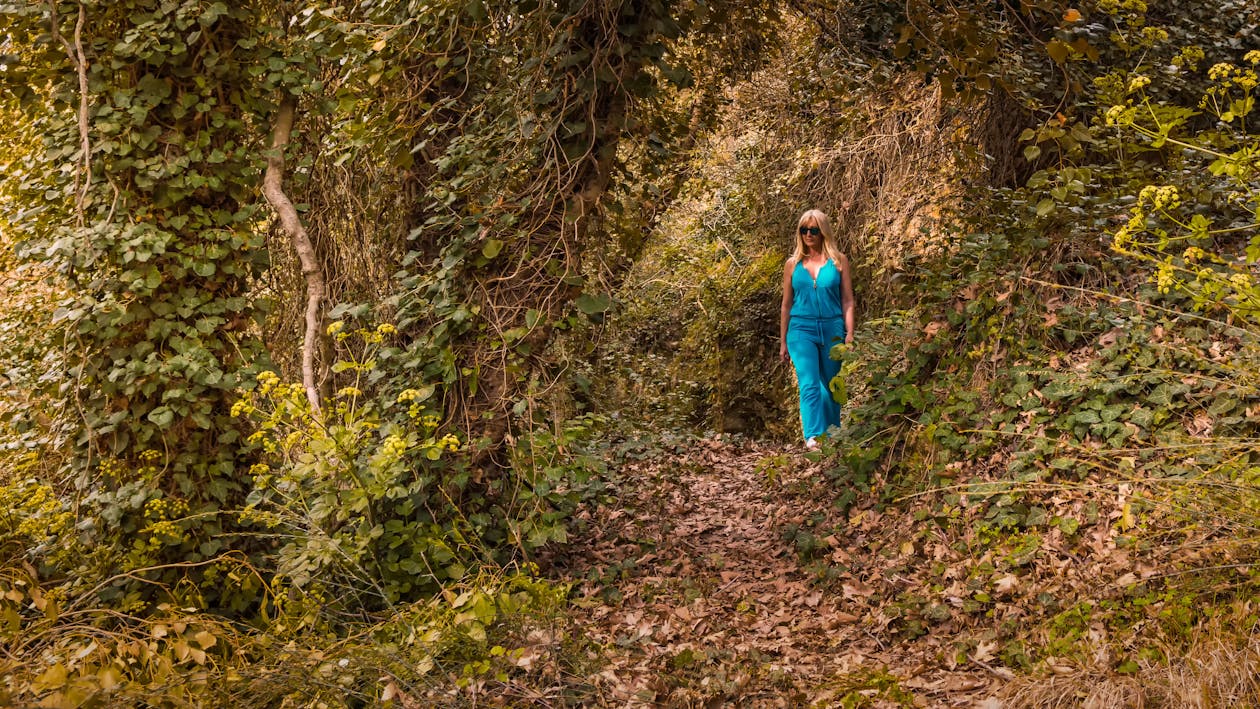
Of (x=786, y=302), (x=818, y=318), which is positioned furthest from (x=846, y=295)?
(x=786, y=302)

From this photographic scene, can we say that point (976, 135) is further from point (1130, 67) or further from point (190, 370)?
point (190, 370)

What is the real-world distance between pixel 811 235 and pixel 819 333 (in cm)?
75

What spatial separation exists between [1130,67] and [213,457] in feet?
19.0

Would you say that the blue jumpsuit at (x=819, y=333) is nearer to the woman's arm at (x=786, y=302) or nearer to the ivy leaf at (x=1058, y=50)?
the woman's arm at (x=786, y=302)

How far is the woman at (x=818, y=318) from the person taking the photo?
6449 millimetres

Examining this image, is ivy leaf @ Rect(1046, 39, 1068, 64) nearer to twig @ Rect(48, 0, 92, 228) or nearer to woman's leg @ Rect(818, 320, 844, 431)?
woman's leg @ Rect(818, 320, 844, 431)

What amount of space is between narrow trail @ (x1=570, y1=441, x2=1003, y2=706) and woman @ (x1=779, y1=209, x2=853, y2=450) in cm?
48

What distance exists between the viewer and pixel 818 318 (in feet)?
21.4

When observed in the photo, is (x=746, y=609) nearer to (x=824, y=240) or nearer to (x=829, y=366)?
(x=829, y=366)

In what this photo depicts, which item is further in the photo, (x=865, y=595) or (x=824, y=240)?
(x=824, y=240)

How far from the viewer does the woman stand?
6.45 meters

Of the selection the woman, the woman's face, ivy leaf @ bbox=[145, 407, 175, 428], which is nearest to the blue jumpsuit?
the woman

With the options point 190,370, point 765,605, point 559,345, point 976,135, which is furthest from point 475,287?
point 976,135

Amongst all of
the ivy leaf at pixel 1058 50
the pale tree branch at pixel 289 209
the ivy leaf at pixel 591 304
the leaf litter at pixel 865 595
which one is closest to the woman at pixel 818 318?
the leaf litter at pixel 865 595
